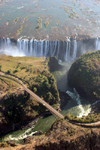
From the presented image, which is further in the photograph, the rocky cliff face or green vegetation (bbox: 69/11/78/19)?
green vegetation (bbox: 69/11/78/19)

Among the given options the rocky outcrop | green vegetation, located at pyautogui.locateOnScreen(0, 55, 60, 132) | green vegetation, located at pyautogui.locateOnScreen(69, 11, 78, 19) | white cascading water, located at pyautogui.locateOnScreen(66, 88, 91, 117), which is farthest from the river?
green vegetation, located at pyautogui.locateOnScreen(69, 11, 78, 19)

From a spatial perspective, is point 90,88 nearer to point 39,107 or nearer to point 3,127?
point 39,107

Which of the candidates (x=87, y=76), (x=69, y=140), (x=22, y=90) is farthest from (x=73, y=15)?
(x=69, y=140)

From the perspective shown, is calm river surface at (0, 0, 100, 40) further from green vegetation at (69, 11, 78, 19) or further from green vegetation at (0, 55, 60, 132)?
green vegetation at (0, 55, 60, 132)

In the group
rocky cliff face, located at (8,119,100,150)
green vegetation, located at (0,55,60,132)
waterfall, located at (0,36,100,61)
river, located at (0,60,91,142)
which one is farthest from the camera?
waterfall, located at (0,36,100,61)

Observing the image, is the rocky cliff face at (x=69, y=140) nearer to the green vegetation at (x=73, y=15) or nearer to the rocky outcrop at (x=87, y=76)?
the rocky outcrop at (x=87, y=76)

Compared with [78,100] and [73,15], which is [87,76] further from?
[73,15]
